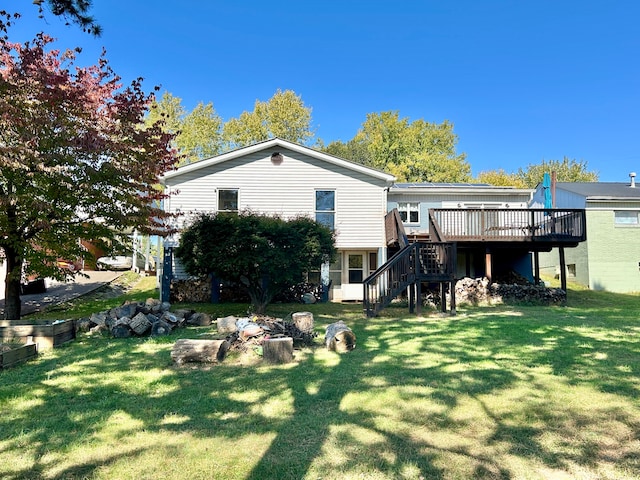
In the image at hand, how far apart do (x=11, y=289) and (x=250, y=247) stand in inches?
217

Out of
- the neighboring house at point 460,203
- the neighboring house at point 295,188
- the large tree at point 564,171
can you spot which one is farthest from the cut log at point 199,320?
the large tree at point 564,171

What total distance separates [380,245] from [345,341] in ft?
30.7

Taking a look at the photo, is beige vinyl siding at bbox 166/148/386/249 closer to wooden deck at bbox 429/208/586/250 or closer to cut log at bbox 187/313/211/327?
wooden deck at bbox 429/208/586/250

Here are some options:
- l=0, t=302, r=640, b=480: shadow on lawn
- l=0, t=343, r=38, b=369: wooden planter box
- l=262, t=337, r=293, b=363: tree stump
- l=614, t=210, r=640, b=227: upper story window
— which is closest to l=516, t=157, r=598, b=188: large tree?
l=614, t=210, r=640, b=227: upper story window

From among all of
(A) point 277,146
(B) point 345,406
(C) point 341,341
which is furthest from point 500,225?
(B) point 345,406

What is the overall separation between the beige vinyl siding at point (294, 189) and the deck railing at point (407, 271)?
14.0ft

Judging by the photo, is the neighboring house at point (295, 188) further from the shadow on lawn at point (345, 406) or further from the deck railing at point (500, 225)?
the shadow on lawn at point (345, 406)

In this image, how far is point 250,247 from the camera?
10125 millimetres

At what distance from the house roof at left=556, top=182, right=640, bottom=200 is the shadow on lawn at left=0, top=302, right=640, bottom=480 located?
15.7m

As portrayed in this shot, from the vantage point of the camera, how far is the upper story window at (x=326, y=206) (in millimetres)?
15438

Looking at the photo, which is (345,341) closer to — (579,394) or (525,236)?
(579,394)

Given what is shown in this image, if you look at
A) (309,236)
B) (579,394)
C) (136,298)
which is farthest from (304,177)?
(579,394)

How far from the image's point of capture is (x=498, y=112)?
33.6 m

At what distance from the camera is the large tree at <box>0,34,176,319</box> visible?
26.4 ft
